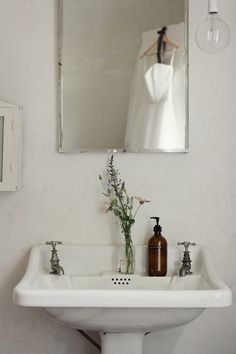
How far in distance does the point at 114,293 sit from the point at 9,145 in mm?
755

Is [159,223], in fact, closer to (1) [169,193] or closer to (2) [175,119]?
(1) [169,193]

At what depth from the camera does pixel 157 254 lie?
85.4 inches

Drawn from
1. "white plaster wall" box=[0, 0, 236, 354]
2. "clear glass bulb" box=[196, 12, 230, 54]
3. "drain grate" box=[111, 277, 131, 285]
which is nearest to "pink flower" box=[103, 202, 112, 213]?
"white plaster wall" box=[0, 0, 236, 354]

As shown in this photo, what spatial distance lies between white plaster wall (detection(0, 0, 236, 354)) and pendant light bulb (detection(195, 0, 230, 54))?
38 cm

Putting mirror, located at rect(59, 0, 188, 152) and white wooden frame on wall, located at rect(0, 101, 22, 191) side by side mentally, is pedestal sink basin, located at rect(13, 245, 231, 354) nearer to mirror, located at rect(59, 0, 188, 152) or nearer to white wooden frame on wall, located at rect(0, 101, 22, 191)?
white wooden frame on wall, located at rect(0, 101, 22, 191)

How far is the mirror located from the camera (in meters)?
2.25

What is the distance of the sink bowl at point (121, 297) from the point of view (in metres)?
1.74

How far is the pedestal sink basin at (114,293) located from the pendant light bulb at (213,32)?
0.79 meters

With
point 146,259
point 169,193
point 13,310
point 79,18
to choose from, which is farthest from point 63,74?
point 13,310

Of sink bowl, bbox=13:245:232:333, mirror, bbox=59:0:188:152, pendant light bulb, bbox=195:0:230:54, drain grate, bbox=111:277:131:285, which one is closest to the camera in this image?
sink bowl, bbox=13:245:232:333

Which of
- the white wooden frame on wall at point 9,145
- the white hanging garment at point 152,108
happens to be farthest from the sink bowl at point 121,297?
the white hanging garment at point 152,108

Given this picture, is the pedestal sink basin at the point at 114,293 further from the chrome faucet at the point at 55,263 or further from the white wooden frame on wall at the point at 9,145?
the white wooden frame on wall at the point at 9,145

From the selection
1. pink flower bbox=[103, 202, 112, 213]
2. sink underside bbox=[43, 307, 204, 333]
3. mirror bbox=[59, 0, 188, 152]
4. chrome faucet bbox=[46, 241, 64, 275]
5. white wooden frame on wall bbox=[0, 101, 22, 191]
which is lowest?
sink underside bbox=[43, 307, 204, 333]

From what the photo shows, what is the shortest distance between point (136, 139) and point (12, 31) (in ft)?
2.18
